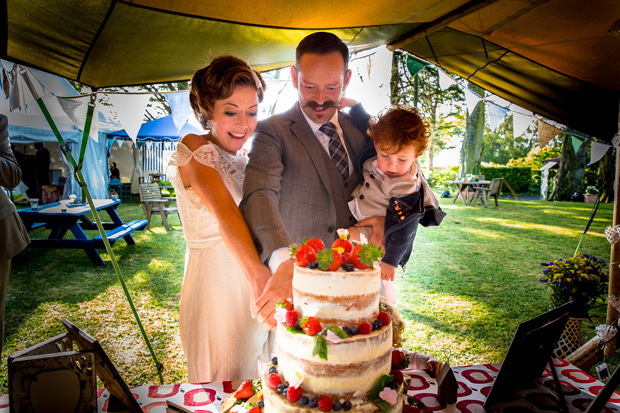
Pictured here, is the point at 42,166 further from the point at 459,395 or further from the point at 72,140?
the point at 459,395

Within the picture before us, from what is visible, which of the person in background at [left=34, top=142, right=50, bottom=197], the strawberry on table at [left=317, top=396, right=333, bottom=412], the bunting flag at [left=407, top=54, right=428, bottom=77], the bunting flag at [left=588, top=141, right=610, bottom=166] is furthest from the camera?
the person in background at [left=34, top=142, right=50, bottom=197]

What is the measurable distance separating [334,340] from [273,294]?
0.51 m

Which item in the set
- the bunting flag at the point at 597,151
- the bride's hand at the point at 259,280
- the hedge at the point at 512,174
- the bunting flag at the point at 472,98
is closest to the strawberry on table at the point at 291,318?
the bride's hand at the point at 259,280

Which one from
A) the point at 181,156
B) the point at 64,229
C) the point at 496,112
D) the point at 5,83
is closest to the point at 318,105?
the point at 181,156

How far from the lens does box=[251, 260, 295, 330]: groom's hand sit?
168 centimetres

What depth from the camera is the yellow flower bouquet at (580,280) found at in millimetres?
3971

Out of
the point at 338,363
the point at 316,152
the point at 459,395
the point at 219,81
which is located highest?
the point at 219,81

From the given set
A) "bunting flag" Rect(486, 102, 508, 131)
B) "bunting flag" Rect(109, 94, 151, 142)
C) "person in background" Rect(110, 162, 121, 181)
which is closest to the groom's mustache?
"bunting flag" Rect(109, 94, 151, 142)

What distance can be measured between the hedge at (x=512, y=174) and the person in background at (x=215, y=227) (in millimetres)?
23780

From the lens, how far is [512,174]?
2353 centimetres

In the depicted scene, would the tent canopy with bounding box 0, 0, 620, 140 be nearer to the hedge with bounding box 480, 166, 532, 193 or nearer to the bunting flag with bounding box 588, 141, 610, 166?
the bunting flag with bounding box 588, 141, 610, 166

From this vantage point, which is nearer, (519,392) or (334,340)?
(334,340)

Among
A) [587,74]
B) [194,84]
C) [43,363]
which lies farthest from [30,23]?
[587,74]

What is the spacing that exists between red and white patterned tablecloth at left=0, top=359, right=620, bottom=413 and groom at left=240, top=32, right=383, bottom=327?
30.1 inches
